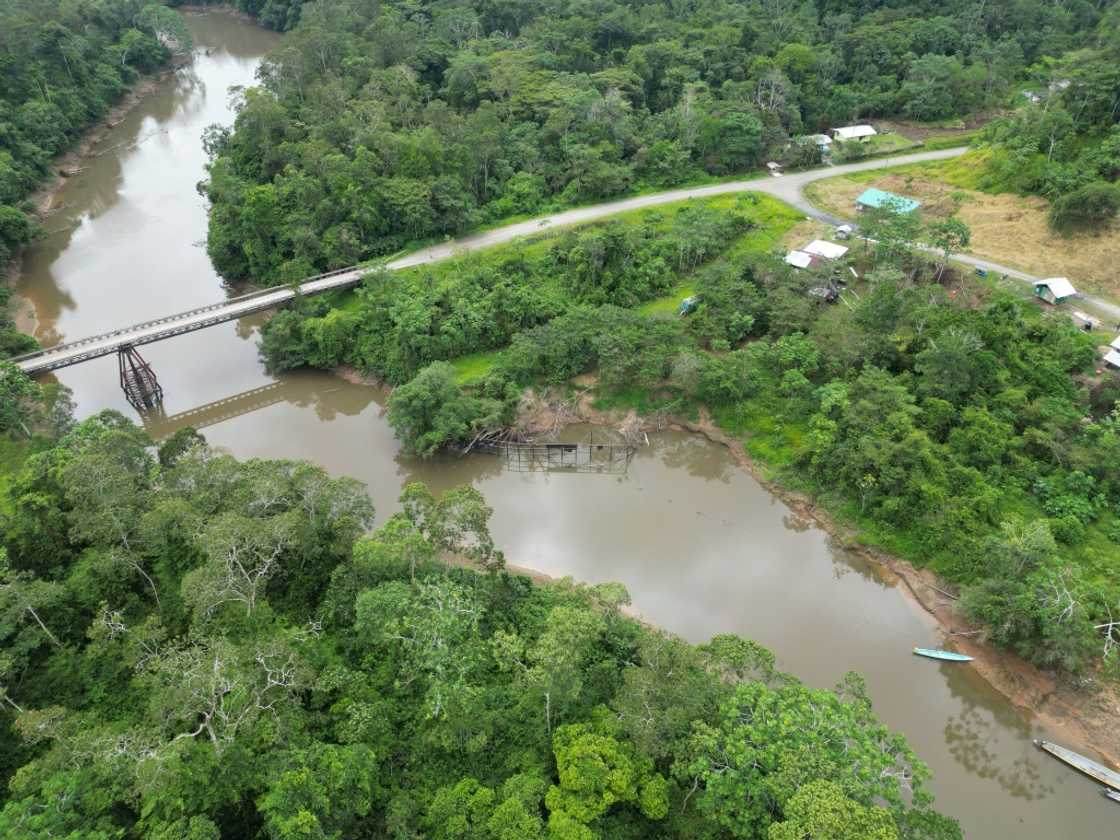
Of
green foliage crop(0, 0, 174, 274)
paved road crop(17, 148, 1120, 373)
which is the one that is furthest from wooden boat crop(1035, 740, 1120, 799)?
green foliage crop(0, 0, 174, 274)

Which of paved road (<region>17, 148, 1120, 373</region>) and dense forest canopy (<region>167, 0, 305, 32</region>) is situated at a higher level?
dense forest canopy (<region>167, 0, 305, 32</region>)

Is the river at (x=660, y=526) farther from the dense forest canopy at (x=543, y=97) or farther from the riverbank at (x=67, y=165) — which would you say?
the dense forest canopy at (x=543, y=97)

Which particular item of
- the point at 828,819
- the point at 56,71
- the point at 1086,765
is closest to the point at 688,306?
the point at 1086,765

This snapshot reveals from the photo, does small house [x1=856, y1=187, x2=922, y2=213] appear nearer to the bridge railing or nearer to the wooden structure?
the wooden structure

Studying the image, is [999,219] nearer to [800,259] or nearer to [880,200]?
[880,200]

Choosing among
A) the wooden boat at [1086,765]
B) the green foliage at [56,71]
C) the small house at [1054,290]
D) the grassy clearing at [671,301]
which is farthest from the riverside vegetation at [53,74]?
the small house at [1054,290]

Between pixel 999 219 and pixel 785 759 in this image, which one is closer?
pixel 785 759

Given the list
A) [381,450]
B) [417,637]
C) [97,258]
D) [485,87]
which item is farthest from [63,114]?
[417,637]
